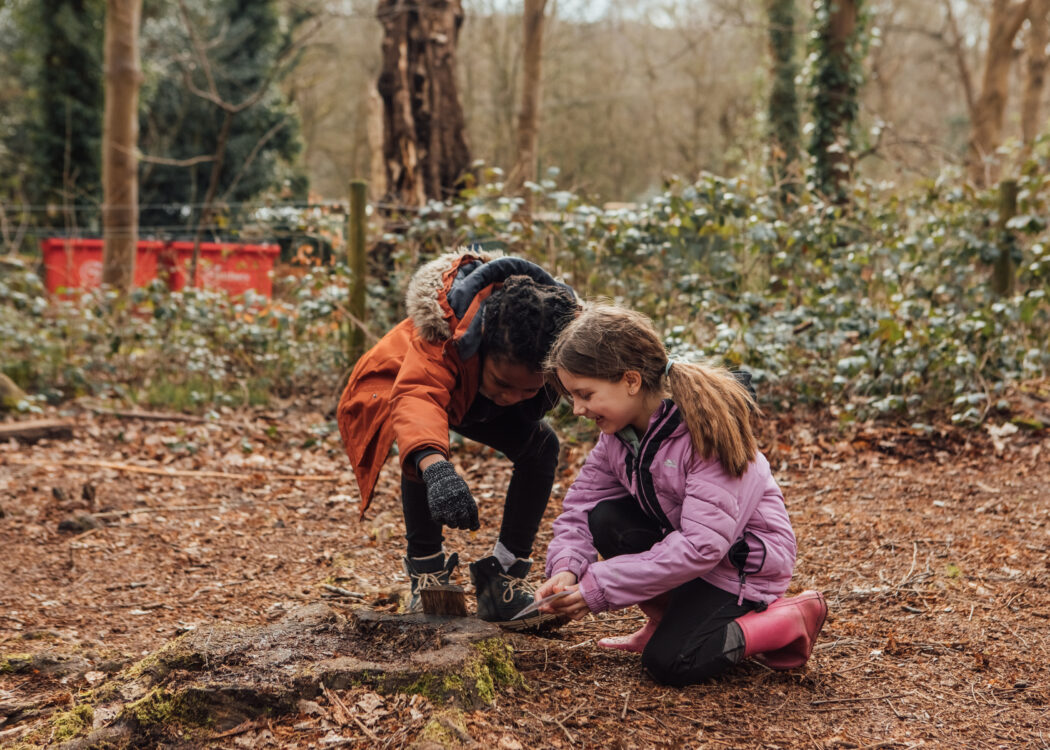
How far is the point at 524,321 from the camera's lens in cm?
246

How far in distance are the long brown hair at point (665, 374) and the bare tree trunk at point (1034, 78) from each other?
1538 centimetres

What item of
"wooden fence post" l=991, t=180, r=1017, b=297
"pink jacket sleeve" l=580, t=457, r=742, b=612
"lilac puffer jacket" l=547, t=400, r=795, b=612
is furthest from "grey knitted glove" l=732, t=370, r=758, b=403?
"wooden fence post" l=991, t=180, r=1017, b=297

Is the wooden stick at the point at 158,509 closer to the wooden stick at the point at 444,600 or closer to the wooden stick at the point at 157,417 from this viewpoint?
the wooden stick at the point at 157,417

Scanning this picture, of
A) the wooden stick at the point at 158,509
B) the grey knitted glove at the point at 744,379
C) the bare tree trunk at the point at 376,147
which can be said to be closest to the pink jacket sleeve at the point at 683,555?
the grey knitted glove at the point at 744,379

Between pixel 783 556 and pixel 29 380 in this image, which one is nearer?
pixel 783 556

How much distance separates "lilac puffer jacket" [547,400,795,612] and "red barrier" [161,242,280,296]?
16.7 ft

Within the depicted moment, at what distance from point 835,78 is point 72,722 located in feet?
31.5

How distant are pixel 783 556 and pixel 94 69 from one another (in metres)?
16.4

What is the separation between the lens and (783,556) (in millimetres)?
2393

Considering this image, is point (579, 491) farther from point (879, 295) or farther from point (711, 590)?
point (879, 295)

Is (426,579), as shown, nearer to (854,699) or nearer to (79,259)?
(854,699)

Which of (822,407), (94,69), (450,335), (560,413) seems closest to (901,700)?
(450,335)

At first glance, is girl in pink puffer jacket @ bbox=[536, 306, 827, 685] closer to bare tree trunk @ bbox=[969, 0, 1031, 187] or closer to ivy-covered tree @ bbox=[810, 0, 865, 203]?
ivy-covered tree @ bbox=[810, 0, 865, 203]

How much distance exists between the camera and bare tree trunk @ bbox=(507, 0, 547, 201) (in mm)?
9289
